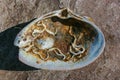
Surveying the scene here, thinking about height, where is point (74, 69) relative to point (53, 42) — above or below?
below

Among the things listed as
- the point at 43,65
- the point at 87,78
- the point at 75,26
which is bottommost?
the point at 87,78

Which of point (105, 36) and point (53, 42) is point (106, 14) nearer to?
point (105, 36)

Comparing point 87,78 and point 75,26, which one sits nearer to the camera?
point 75,26

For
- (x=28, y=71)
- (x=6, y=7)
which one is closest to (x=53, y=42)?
(x=28, y=71)

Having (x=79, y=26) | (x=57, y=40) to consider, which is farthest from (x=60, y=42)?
(x=79, y=26)

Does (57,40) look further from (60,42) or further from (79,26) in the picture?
(79,26)

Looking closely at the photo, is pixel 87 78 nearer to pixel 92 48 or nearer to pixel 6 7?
pixel 92 48
